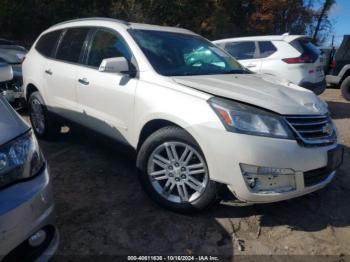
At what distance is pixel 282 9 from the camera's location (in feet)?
93.9

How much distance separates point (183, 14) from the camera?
2314cm

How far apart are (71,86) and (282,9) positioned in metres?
27.1

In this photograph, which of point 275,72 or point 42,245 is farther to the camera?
point 275,72

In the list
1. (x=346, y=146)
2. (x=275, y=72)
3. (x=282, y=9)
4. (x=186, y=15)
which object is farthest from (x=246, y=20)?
(x=346, y=146)

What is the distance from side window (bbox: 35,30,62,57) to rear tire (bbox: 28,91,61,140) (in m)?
0.59

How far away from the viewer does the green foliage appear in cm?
→ 1773

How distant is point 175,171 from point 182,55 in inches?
55.1

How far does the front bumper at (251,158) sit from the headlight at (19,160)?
1292mm

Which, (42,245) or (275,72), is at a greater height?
Answer: (42,245)

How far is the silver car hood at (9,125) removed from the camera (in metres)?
2.17

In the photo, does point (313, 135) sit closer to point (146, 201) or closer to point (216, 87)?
point (216, 87)

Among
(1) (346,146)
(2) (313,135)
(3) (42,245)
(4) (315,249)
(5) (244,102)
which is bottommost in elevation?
(1) (346,146)

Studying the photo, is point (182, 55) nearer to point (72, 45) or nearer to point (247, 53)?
point (72, 45)

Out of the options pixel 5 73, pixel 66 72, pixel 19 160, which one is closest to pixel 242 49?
pixel 66 72
